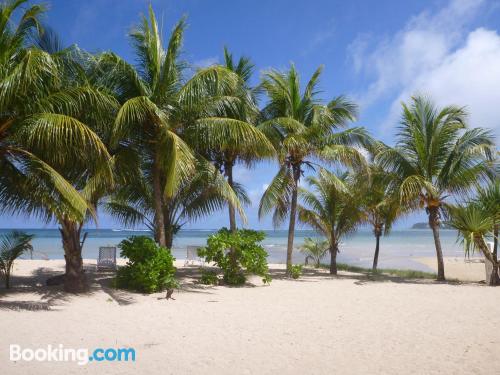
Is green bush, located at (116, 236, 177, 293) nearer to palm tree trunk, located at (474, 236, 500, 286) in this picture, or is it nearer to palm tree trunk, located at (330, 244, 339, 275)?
palm tree trunk, located at (330, 244, 339, 275)

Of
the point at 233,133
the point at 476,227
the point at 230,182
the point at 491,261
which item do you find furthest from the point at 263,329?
the point at 491,261

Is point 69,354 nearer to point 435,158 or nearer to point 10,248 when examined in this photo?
point 10,248

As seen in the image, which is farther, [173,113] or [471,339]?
[173,113]

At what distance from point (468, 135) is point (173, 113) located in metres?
9.07

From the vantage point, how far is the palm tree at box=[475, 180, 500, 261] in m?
11.8

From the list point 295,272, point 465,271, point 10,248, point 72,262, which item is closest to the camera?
point 72,262

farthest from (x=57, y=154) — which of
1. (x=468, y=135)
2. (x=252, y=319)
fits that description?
(x=468, y=135)

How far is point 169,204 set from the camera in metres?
12.5

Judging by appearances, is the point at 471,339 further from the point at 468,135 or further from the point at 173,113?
the point at 468,135

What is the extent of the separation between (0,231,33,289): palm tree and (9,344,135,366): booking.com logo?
16.3 feet

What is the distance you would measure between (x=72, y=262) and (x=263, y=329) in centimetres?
499

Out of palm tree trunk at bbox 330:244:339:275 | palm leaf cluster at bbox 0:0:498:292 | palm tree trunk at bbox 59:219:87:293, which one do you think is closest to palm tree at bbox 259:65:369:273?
palm leaf cluster at bbox 0:0:498:292

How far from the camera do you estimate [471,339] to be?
5582 mm

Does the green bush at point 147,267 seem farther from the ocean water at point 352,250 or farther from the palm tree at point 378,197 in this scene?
the palm tree at point 378,197
